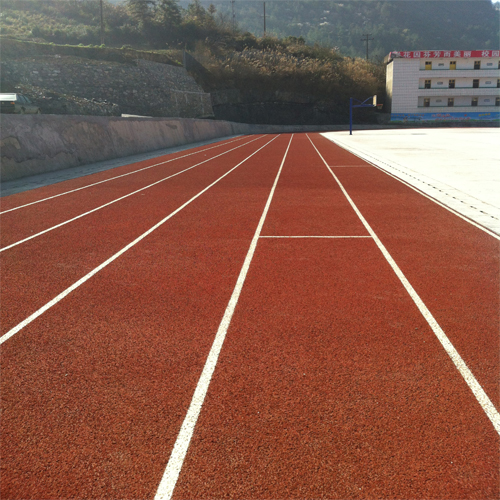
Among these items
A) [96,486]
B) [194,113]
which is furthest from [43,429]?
[194,113]

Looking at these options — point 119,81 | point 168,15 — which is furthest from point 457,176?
point 168,15

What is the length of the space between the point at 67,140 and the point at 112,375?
1321 cm

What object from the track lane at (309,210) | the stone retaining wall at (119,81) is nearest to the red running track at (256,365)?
the track lane at (309,210)

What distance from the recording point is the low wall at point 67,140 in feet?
40.5

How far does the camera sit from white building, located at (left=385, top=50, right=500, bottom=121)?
65188 mm

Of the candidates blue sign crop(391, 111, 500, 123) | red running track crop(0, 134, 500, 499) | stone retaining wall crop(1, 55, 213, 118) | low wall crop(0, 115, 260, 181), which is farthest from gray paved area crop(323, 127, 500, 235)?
blue sign crop(391, 111, 500, 123)

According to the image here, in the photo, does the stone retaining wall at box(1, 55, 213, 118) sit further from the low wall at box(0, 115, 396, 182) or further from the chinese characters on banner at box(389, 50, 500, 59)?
the chinese characters on banner at box(389, 50, 500, 59)

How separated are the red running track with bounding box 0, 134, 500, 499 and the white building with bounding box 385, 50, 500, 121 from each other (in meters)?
66.5

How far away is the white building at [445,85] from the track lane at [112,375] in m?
68.4

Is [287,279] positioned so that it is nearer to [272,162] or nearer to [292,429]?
[292,429]

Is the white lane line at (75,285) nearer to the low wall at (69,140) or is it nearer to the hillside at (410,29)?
the low wall at (69,140)

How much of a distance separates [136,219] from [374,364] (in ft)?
19.4

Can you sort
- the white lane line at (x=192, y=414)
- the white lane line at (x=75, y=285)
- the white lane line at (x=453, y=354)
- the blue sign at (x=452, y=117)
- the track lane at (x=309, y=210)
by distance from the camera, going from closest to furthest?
the white lane line at (x=192, y=414) → the white lane line at (x=453, y=354) → the white lane line at (x=75, y=285) → the track lane at (x=309, y=210) → the blue sign at (x=452, y=117)

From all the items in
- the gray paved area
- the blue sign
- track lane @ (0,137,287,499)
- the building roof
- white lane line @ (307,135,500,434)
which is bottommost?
white lane line @ (307,135,500,434)
